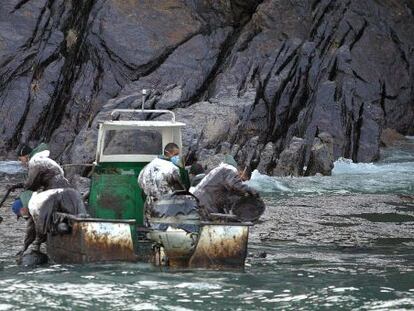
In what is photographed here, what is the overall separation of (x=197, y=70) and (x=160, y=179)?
78.1 ft

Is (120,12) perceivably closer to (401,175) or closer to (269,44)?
(269,44)

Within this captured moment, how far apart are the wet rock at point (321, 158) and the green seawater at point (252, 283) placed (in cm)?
1372

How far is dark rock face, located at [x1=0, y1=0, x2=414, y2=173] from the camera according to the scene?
3347cm

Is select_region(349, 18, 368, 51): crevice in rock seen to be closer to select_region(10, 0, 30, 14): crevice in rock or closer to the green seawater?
select_region(10, 0, 30, 14): crevice in rock

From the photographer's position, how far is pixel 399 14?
4534 centimetres

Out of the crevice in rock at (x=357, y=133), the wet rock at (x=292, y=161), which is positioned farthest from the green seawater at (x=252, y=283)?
the crevice in rock at (x=357, y=133)

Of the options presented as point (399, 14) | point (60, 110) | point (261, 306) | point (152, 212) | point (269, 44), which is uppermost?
point (399, 14)

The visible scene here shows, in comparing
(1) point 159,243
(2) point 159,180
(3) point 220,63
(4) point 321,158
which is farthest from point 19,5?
(1) point 159,243

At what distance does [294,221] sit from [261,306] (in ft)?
29.4

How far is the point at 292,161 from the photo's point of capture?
3016cm

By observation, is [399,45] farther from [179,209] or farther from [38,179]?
[179,209]

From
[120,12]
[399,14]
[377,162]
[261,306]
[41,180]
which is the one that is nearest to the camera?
[261,306]

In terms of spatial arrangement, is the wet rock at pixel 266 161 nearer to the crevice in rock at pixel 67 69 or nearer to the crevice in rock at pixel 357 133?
the crevice in rock at pixel 357 133

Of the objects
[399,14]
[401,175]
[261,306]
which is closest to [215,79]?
[401,175]
